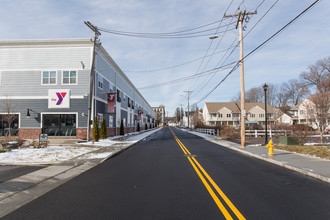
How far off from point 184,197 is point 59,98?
68.2 feet

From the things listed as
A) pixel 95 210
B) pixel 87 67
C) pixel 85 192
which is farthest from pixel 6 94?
pixel 95 210

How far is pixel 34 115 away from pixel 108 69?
10.1 metres

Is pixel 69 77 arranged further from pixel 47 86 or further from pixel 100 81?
pixel 100 81

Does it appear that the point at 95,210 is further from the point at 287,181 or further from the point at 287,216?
the point at 287,181

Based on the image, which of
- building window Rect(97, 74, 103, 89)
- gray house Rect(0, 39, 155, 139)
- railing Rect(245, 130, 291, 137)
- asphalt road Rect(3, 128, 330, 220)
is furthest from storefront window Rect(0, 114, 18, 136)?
railing Rect(245, 130, 291, 137)

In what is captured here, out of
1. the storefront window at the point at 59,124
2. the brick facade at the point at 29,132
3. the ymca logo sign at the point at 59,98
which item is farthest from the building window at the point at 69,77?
the brick facade at the point at 29,132

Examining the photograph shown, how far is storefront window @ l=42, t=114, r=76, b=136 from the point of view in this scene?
74.1ft

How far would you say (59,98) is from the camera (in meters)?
22.4

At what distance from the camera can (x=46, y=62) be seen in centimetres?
2297

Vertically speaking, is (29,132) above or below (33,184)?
above

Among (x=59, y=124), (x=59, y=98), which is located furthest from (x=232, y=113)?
(x=59, y=98)

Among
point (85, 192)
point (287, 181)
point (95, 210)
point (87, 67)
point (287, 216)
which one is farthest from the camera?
point (87, 67)

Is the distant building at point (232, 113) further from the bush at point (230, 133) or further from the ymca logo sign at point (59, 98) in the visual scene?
the ymca logo sign at point (59, 98)

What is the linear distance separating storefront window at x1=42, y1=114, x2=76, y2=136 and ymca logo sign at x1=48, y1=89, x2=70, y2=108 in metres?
1.09
